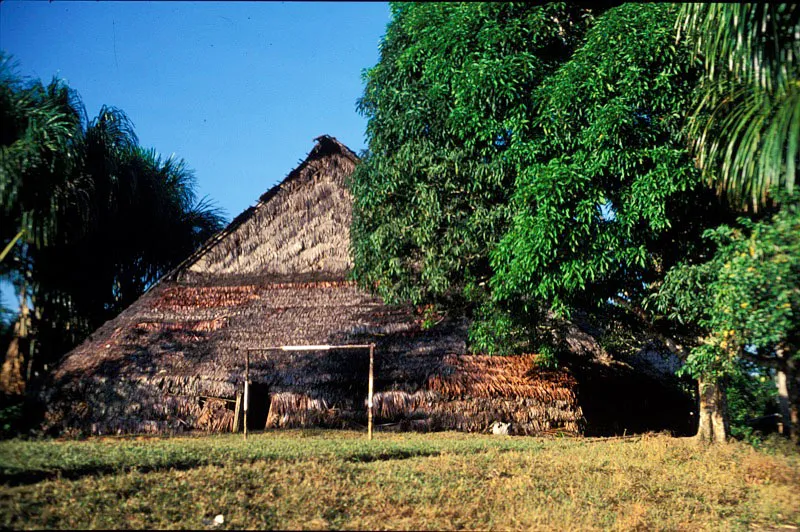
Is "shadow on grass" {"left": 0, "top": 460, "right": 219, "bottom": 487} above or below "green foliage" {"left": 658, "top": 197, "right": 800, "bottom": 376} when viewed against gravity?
below

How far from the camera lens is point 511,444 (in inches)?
453

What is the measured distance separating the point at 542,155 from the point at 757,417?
13.0 metres

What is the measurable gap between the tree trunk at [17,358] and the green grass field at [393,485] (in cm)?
142

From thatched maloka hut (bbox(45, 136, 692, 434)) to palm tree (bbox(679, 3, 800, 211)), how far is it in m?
5.96

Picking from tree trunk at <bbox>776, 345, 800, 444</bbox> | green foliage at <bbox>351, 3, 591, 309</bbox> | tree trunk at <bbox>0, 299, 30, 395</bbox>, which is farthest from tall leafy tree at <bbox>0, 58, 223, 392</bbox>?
tree trunk at <bbox>776, 345, 800, 444</bbox>

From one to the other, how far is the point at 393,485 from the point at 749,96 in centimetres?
625

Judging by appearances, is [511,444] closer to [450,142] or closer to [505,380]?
[505,380]

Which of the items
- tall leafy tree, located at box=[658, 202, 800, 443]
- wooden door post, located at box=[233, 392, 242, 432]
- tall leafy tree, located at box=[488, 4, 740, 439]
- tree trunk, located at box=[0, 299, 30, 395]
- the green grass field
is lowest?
the green grass field

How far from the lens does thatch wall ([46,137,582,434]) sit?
13.8 m

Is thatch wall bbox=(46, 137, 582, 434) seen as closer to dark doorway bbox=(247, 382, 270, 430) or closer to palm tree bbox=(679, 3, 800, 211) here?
dark doorway bbox=(247, 382, 270, 430)

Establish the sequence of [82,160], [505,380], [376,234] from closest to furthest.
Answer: [82,160] < [376,234] < [505,380]

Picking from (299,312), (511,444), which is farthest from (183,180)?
(511,444)

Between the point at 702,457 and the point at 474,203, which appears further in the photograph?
the point at 474,203

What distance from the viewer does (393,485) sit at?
8047 millimetres
